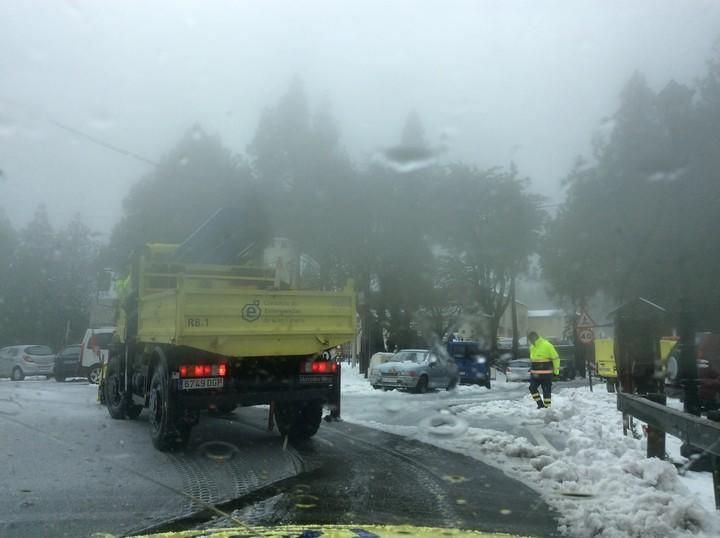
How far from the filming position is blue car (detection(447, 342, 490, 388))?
2508 cm

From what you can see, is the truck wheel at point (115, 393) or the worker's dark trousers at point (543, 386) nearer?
→ the truck wheel at point (115, 393)

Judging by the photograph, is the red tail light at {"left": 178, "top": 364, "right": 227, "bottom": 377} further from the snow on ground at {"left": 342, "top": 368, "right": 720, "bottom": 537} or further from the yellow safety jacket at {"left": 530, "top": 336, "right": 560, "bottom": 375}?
the yellow safety jacket at {"left": 530, "top": 336, "right": 560, "bottom": 375}

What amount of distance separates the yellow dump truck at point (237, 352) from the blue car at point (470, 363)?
16.0 m

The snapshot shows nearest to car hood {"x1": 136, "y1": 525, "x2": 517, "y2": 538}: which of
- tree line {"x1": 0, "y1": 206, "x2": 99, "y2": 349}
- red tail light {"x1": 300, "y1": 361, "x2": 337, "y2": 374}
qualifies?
red tail light {"x1": 300, "y1": 361, "x2": 337, "y2": 374}

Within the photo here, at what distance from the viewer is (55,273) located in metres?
41.1

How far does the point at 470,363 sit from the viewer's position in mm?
25406

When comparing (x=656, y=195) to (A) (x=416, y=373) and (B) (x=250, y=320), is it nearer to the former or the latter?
(A) (x=416, y=373)

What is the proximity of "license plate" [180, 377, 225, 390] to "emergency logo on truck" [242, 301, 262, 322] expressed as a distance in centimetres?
78

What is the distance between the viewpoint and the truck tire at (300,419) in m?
9.39

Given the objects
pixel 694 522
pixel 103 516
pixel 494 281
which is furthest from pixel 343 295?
pixel 494 281

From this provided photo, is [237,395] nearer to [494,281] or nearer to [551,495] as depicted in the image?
[551,495]

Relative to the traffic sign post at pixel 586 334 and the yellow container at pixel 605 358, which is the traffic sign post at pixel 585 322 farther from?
the yellow container at pixel 605 358

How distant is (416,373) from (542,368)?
24.4 ft

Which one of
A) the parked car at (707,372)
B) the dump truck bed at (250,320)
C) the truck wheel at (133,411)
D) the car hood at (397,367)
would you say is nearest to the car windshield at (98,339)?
the car hood at (397,367)
